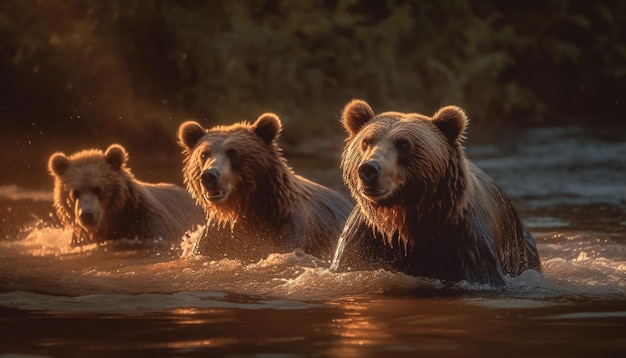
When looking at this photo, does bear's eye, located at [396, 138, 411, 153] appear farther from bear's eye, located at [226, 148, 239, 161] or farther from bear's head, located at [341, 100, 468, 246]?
bear's eye, located at [226, 148, 239, 161]

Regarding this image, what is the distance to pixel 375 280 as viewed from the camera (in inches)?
286

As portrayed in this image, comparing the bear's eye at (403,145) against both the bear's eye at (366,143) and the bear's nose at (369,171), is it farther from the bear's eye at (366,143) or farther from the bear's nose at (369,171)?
the bear's nose at (369,171)

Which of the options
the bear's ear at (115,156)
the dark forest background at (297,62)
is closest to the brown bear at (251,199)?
the bear's ear at (115,156)

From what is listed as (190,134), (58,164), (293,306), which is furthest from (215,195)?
(58,164)

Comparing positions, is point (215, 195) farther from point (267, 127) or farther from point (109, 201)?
point (109, 201)

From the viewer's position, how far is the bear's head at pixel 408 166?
279 inches

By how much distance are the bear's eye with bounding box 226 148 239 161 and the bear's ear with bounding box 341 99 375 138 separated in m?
1.61

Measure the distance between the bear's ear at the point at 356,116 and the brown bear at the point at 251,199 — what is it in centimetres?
158

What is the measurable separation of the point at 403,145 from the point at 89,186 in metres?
4.27

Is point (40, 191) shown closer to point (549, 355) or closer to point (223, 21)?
point (223, 21)

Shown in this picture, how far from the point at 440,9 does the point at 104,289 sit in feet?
87.5

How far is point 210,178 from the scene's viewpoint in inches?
347

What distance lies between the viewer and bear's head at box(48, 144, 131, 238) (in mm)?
10562

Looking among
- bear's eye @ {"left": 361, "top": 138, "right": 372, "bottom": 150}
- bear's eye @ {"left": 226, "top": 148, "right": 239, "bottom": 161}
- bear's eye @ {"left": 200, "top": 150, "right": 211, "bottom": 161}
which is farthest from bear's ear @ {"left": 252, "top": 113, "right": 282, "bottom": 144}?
bear's eye @ {"left": 361, "top": 138, "right": 372, "bottom": 150}
